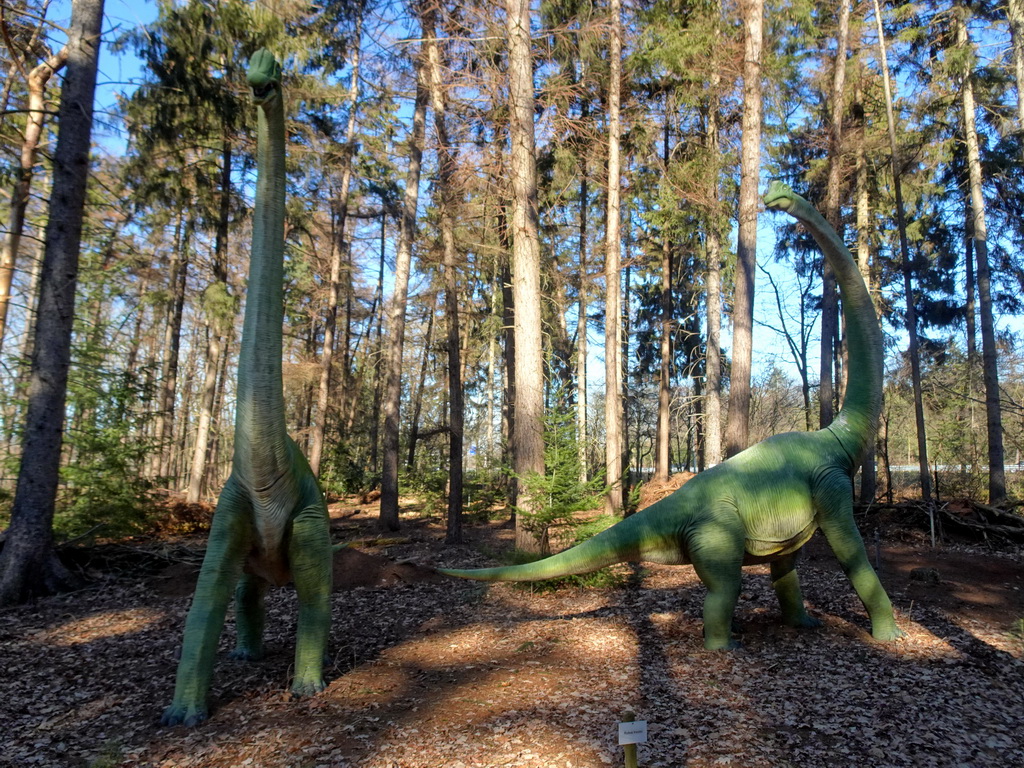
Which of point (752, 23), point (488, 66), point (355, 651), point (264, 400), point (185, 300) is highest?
point (752, 23)

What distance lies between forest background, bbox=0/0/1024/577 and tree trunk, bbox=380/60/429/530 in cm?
6

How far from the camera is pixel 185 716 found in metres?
4.33

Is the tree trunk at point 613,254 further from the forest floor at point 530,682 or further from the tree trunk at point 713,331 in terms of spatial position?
the forest floor at point 530,682

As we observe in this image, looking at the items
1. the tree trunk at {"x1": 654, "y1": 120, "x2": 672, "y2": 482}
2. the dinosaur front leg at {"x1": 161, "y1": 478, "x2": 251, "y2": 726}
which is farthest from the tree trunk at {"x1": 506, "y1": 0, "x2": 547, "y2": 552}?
the tree trunk at {"x1": 654, "y1": 120, "x2": 672, "y2": 482}

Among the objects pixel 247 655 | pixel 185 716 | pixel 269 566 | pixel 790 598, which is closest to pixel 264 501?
pixel 269 566

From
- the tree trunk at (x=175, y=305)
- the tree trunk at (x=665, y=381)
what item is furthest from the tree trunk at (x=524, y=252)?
the tree trunk at (x=665, y=381)

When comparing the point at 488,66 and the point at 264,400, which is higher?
the point at 488,66

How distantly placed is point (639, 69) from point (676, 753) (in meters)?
15.6

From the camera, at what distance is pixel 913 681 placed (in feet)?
16.9

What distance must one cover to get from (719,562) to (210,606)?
4.14 meters

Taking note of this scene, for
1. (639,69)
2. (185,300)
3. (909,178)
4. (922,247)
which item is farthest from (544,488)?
(922,247)

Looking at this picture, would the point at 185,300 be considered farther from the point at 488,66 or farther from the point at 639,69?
the point at 639,69

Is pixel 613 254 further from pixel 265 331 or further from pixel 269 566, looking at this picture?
pixel 269 566

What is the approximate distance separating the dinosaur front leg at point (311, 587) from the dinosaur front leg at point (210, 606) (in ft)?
1.26
